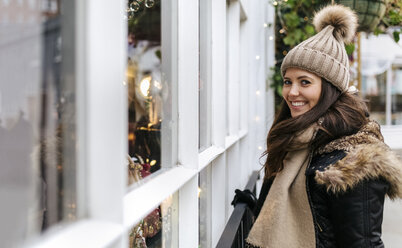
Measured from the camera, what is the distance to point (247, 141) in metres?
3.82

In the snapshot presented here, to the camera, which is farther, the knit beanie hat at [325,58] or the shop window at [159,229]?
the knit beanie hat at [325,58]

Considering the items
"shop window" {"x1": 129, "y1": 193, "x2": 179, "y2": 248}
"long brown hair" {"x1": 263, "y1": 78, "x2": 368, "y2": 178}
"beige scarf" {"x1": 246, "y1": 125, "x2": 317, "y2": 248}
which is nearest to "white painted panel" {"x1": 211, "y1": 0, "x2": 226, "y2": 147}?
"long brown hair" {"x1": 263, "y1": 78, "x2": 368, "y2": 178}

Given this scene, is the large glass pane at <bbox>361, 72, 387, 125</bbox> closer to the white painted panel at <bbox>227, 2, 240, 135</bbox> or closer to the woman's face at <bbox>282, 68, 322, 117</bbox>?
the white painted panel at <bbox>227, 2, 240, 135</bbox>

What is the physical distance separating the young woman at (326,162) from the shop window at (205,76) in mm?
388

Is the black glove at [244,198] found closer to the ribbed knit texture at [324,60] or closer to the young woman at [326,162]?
the young woman at [326,162]

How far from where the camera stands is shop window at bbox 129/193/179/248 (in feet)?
4.22

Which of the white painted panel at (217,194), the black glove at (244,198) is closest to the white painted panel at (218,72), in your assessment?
the white painted panel at (217,194)

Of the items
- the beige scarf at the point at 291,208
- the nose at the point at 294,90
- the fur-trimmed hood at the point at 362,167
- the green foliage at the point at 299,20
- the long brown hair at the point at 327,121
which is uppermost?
the green foliage at the point at 299,20

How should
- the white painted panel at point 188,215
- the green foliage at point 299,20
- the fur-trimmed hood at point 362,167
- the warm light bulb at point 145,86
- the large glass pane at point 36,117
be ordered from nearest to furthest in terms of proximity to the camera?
the large glass pane at point 36,117 → the fur-trimmed hood at point 362,167 → the white painted panel at point 188,215 → the warm light bulb at point 145,86 → the green foliage at point 299,20

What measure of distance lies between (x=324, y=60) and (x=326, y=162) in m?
0.43

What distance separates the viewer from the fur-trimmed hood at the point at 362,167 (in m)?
1.28

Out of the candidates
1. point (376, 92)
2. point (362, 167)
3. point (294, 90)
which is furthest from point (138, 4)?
point (376, 92)

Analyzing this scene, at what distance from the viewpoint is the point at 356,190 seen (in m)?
1.28

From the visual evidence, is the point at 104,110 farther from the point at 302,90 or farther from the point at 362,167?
the point at 302,90
